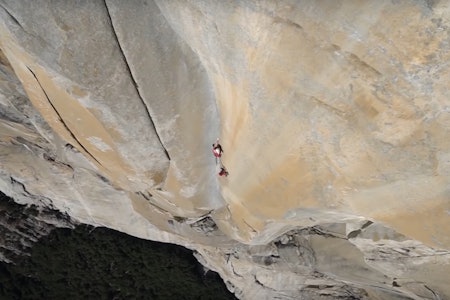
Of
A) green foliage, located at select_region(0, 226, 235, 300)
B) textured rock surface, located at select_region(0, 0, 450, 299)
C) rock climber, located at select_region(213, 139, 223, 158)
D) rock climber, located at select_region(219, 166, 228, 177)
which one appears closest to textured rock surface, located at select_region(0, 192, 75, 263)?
green foliage, located at select_region(0, 226, 235, 300)

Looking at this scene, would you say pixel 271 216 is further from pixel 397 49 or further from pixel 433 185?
pixel 397 49

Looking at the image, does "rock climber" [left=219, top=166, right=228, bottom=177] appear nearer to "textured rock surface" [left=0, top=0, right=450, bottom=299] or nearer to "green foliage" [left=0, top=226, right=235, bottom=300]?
"textured rock surface" [left=0, top=0, right=450, bottom=299]

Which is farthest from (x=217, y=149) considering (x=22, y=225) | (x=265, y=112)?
(x=22, y=225)

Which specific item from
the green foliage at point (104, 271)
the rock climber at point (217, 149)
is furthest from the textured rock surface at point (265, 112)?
the green foliage at point (104, 271)

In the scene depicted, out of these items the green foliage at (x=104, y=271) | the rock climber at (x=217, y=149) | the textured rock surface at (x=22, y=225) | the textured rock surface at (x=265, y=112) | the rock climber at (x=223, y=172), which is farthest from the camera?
the green foliage at (x=104, y=271)

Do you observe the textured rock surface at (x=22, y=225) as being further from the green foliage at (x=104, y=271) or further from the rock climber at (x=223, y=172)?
the rock climber at (x=223, y=172)
